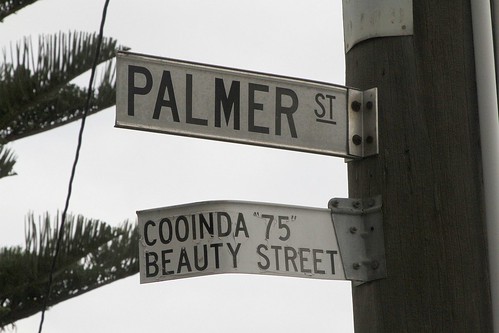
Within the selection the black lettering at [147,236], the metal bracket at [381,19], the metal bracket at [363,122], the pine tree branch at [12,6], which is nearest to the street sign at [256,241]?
the black lettering at [147,236]

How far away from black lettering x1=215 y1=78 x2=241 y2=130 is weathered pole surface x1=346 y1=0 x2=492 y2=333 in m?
0.39

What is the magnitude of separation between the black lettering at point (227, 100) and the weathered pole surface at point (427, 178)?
Result: 39 centimetres

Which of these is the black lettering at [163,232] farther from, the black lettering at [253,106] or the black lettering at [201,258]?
the black lettering at [253,106]

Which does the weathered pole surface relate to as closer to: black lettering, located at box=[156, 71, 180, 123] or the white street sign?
the white street sign

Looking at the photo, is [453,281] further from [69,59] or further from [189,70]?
[69,59]

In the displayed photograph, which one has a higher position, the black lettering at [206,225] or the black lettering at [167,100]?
the black lettering at [167,100]

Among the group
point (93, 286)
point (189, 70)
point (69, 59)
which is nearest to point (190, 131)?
point (189, 70)

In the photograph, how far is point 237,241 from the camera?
3457 millimetres

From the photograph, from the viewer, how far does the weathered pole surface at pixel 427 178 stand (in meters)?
3.49

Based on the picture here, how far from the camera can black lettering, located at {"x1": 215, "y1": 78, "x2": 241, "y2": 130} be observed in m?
3.59

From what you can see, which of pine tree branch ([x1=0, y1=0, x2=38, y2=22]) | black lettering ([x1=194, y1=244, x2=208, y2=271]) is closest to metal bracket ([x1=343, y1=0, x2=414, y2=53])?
black lettering ([x1=194, y1=244, x2=208, y2=271])

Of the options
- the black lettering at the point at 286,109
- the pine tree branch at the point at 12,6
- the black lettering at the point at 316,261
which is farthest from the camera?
the pine tree branch at the point at 12,6

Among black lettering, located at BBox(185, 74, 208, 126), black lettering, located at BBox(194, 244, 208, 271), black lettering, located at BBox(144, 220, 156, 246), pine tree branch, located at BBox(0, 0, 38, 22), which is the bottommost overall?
black lettering, located at BBox(194, 244, 208, 271)

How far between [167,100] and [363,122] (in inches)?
24.3
